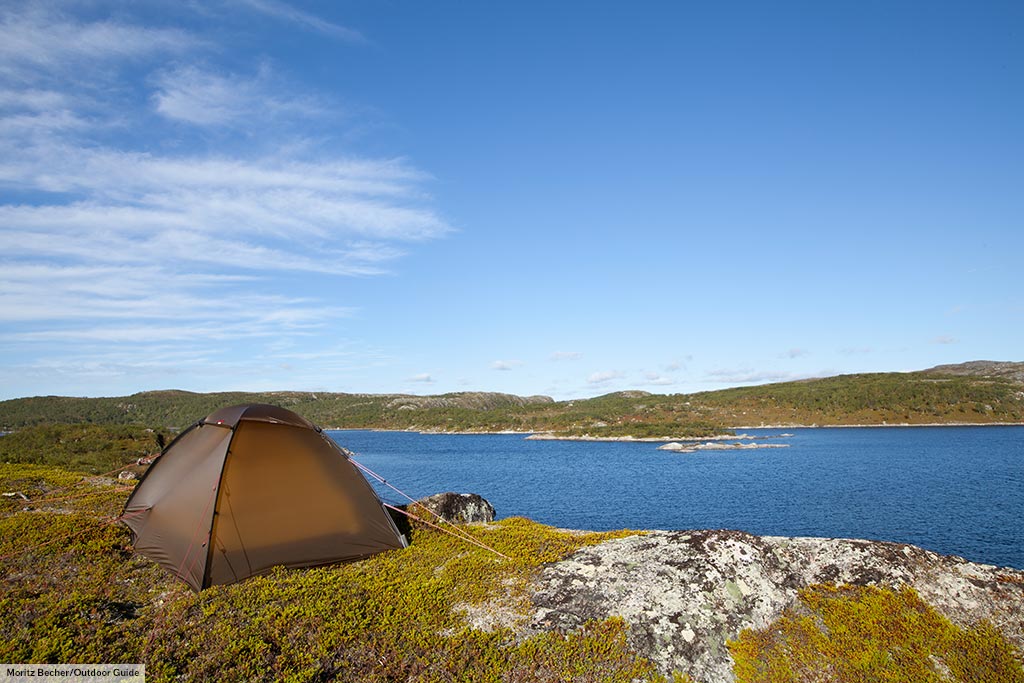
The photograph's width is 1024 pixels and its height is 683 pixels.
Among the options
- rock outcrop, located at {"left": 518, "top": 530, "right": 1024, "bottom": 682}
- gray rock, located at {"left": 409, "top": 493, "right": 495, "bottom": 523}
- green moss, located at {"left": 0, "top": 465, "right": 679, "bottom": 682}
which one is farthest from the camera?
gray rock, located at {"left": 409, "top": 493, "right": 495, "bottom": 523}

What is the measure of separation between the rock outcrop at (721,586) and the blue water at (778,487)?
33371 mm

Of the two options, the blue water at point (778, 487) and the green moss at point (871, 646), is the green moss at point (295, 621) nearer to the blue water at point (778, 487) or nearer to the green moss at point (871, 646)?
the green moss at point (871, 646)

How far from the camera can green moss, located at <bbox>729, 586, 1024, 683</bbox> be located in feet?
28.9

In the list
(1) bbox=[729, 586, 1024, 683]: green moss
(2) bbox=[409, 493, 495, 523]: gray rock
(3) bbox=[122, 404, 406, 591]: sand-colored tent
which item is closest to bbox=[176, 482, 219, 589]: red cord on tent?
(3) bbox=[122, 404, 406, 591]: sand-colored tent

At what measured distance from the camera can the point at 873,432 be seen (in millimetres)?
156750

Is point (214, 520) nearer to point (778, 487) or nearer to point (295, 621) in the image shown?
point (295, 621)

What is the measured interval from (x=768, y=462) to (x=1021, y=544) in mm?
53259

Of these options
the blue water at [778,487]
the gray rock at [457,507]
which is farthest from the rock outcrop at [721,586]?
the blue water at [778,487]

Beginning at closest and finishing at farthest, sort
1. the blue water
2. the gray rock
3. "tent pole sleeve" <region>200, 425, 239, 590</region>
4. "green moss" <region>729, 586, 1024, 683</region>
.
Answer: "green moss" <region>729, 586, 1024, 683</region> < "tent pole sleeve" <region>200, 425, 239, 590</region> < the gray rock < the blue water

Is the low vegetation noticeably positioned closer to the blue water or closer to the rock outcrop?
the rock outcrop

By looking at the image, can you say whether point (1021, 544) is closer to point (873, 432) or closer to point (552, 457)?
point (552, 457)

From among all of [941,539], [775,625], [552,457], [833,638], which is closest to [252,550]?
[775,625]

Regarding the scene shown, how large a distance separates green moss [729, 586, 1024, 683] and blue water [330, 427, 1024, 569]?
3444 centimetres

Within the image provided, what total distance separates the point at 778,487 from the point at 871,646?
66468 millimetres
